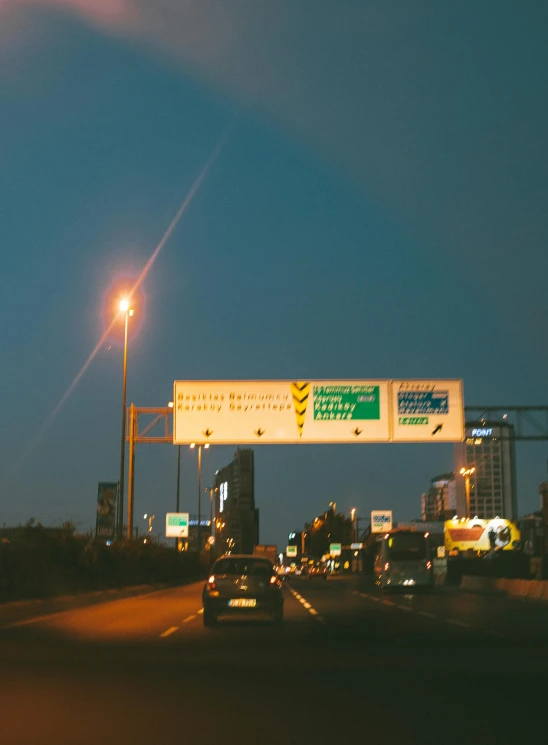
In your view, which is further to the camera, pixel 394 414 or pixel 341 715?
pixel 394 414

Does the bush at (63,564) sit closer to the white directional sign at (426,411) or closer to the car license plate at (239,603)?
the car license plate at (239,603)

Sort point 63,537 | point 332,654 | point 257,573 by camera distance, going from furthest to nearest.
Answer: point 63,537 → point 257,573 → point 332,654

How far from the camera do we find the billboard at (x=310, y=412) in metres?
37.7

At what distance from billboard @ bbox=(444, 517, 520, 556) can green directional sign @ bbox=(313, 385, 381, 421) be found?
43.1 m

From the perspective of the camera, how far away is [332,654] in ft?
51.8

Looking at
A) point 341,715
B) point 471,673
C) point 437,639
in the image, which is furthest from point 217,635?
point 341,715

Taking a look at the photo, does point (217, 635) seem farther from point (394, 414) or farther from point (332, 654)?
point (394, 414)

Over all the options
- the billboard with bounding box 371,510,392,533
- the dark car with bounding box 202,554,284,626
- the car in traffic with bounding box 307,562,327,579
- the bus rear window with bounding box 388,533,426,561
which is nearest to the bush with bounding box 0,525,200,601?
the dark car with bounding box 202,554,284,626

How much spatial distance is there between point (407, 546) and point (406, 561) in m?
0.94

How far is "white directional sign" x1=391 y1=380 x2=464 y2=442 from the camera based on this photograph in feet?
125

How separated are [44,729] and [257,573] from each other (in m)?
14.3

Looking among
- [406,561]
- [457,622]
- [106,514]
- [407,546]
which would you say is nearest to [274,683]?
[457,622]

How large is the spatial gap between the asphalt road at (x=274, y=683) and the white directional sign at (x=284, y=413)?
14.9 m

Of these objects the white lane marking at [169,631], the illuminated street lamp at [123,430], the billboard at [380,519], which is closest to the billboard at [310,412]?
the illuminated street lamp at [123,430]
